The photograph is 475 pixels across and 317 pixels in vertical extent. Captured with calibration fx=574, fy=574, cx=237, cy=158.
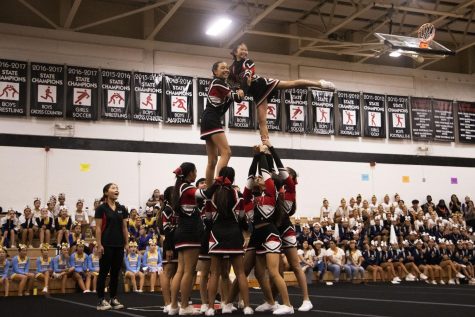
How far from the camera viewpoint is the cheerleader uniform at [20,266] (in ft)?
47.3

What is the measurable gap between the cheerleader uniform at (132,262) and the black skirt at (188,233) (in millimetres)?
8201

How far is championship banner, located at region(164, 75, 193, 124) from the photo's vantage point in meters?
→ 20.2

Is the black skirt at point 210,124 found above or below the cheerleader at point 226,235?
above

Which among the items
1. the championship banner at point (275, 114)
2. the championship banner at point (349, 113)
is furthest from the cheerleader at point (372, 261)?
the championship banner at point (275, 114)

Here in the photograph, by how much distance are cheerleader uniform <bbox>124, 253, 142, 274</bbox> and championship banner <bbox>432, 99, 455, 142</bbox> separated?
14.6 metres

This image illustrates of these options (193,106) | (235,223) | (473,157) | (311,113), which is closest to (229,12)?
(193,106)

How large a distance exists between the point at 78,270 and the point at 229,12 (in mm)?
10655

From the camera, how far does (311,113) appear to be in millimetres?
22312

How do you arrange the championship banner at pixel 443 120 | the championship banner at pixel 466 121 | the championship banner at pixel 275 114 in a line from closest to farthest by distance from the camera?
the championship banner at pixel 275 114 → the championship banner at pixel 443 120 → the championship banner at pixel 466 121

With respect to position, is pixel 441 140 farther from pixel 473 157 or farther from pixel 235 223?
pixel 235 223

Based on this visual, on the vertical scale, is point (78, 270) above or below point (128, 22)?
below

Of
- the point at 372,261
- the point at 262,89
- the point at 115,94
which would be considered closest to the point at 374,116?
the point at 372,261

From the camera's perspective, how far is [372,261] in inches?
744

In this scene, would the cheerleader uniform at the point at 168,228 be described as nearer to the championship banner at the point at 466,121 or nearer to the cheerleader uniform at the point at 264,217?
the cheerleader uniform at the point at 264,217
